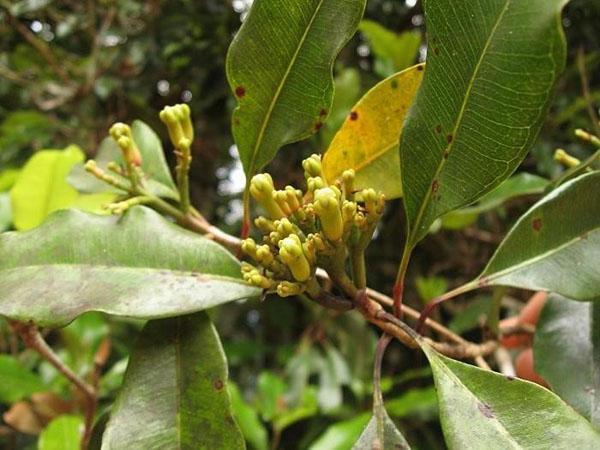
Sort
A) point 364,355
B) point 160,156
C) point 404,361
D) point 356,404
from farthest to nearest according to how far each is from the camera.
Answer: point 404,361 < point 364,355 < point 356,404 < point 160,156

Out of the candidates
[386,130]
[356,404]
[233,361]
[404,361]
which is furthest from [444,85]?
[404,361]

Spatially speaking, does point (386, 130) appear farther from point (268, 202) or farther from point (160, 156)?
point (160, 156)

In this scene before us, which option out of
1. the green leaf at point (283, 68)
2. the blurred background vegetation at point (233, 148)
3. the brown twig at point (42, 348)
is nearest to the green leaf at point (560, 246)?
the green leaf at point (283, 68)

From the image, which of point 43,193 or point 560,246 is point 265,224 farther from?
point 43,193

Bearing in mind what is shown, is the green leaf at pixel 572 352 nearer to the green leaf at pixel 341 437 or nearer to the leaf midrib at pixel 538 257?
the leaf midrib at pixel 538 257

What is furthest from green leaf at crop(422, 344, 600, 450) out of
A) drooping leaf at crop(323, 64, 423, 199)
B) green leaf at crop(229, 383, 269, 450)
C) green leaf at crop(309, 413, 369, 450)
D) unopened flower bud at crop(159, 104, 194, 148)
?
green leaf at crop(229, 383, 269, 450)
